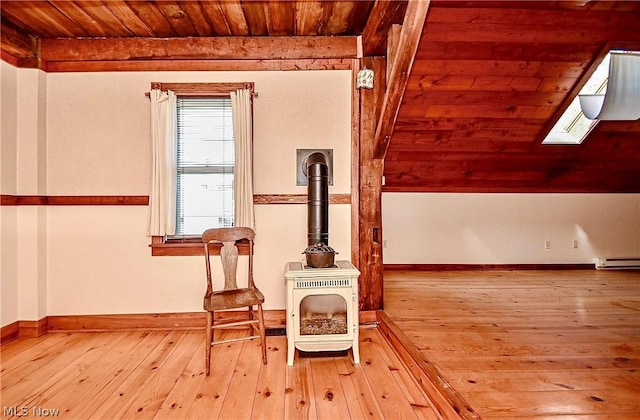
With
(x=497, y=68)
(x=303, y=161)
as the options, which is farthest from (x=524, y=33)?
(x=303, y=161)

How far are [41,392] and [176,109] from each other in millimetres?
2226

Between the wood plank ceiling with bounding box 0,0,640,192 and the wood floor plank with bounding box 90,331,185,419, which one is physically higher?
the wood plank ceiling with bounding box 0,0,640,192

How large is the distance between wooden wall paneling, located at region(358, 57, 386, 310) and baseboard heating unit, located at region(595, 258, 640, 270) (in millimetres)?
4366

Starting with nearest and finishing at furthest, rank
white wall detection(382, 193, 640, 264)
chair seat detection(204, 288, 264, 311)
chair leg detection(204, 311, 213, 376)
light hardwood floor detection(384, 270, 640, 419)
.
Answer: light hardwood floor detection(384, 270, 640, 419)
chair leg detection(204, 311, 213, 376)
chair seat detection(204, 288, 264, 311)
white wall detection(382, 193, 640, 264)

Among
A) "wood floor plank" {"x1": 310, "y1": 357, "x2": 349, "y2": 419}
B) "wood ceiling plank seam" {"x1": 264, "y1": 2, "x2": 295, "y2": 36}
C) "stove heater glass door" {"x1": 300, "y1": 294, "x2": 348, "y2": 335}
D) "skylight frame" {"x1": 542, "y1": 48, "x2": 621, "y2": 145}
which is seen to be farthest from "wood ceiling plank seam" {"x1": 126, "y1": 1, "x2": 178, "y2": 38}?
"skylight frame" {"x1": 542, "y1": 48, "x2": 621, "y2": 145}

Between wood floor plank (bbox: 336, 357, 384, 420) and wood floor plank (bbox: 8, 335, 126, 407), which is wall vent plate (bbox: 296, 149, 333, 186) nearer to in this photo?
wood floor plank (bbox: 336, 357, 384, 420)

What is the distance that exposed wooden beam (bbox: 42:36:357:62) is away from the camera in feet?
9.90

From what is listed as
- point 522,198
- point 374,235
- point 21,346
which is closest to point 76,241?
point 21,346

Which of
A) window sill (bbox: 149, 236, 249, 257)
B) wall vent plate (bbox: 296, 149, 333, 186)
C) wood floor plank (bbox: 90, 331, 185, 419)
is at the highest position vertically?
wall vent plate (bbox: 296, 149, 333, 186)

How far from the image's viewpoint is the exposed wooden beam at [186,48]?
9.90 feet

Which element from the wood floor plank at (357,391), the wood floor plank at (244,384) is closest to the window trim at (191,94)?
the wood floor plank at (244,384)

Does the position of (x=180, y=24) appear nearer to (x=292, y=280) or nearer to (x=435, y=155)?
(x=292, y=280)

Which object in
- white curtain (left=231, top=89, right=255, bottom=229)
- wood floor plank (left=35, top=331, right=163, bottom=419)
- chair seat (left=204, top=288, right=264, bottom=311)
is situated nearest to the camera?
wood floor plank (left=35, top=331, right=163, bottom=419)

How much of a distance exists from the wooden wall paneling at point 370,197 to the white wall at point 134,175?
0.52 feet
